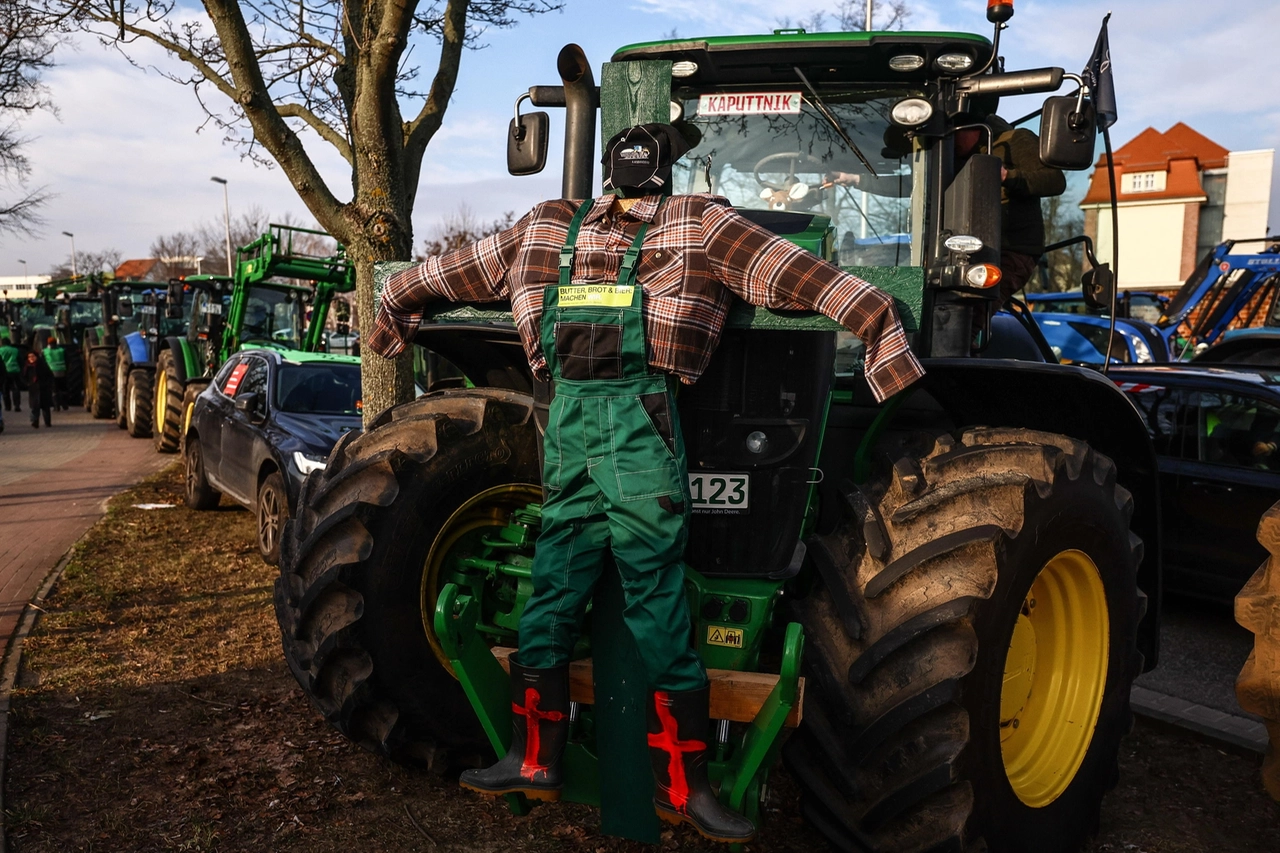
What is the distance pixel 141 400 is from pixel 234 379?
27.9ft

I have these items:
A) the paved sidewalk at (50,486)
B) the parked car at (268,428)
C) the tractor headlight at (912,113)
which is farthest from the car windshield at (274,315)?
the tractor headlight at (912,113)

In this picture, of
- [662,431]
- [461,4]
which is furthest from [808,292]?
Answer: [461,4]

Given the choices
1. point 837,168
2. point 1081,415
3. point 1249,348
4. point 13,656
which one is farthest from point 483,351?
point 1249,348

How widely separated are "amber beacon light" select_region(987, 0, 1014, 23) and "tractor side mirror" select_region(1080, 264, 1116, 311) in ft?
3.68

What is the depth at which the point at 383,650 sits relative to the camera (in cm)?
392

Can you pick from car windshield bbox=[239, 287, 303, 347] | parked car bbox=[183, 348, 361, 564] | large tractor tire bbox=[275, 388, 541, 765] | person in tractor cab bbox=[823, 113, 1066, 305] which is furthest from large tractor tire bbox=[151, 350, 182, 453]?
person in tractor cab bbox=[823, 113, 1066, 305]

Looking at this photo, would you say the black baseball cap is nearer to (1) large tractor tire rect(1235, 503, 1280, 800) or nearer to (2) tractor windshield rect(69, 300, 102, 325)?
(1) large tractor tire rect(1235, 503, 1280, 800)

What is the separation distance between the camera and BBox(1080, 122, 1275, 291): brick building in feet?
175

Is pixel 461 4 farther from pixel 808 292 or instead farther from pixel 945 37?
pixel 808 292

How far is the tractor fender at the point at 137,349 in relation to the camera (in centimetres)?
1903

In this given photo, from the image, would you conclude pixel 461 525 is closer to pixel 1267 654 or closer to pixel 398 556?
pixel 398 556

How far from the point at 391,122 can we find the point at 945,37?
4.79 m

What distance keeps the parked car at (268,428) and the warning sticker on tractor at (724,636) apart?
5497mm

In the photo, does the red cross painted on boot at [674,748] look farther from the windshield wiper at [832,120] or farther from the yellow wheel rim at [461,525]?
the windshield wiper at [832,120]
